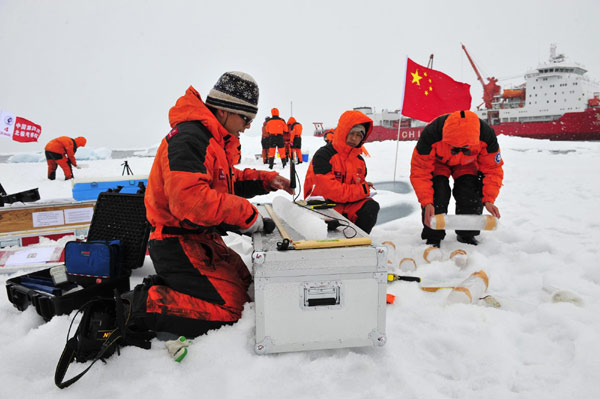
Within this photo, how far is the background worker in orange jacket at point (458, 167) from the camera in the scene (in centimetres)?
290

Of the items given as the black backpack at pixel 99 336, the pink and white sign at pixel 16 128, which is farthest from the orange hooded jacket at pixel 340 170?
the pink and white sign at pixel 16 128

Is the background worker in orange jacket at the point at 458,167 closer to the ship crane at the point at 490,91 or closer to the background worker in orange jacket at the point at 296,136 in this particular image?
the background worker in orange jacket at the point at 296,136

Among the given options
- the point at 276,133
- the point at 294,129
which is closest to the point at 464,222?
the point at 276,133

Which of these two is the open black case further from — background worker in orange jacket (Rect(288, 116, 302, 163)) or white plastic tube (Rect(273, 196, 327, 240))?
background worker in orange jacket (Rect(288, 116, 302, 163))

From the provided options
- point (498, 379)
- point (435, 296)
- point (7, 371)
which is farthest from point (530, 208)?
point (7, 371)

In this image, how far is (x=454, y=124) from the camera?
2.87 metres

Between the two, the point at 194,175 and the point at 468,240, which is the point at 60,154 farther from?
the point at 468,240

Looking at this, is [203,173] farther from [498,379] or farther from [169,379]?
[498,379]

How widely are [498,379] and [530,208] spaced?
3.61 m

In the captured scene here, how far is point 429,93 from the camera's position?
523cm

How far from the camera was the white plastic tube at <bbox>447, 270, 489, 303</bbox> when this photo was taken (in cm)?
195

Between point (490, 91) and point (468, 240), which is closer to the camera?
point (468, 240)

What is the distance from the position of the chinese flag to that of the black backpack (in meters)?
4.49

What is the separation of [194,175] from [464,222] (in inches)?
91.0
